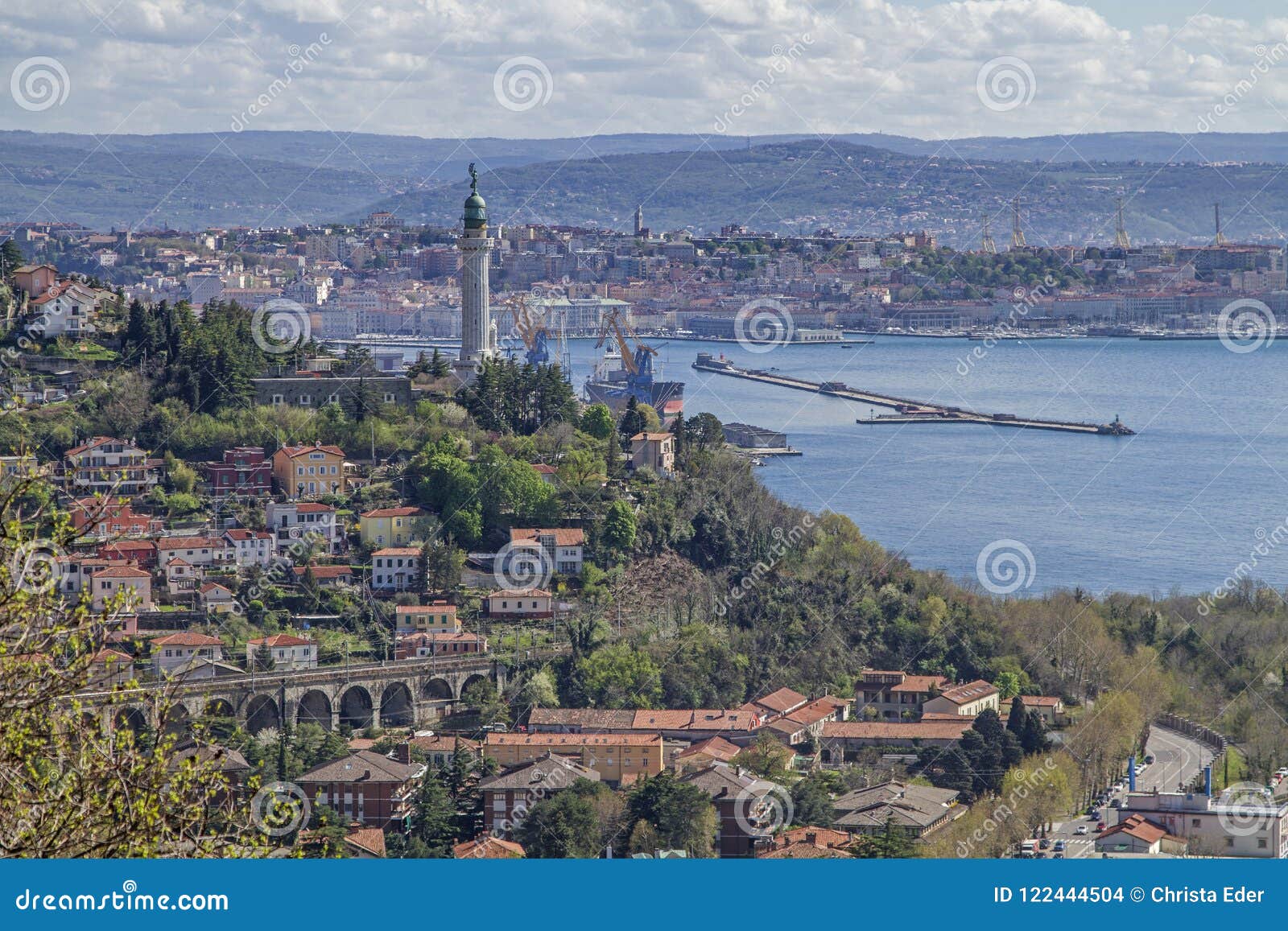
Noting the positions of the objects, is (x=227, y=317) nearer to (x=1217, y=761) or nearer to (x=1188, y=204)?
(x=1217, y=761)

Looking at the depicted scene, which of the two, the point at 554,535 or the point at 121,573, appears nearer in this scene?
the point at 121,573

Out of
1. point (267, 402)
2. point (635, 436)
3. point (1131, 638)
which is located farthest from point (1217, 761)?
point (267, 402)

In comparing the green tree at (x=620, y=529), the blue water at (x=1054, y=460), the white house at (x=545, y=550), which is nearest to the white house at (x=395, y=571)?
the white house at (x=545, y=550)

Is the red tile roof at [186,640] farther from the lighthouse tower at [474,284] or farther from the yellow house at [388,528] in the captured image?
the lighthouse tower at [474,284]

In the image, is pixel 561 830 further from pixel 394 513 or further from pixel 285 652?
pixel 394 513

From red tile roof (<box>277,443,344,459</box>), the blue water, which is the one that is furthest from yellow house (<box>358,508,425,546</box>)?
the blue water

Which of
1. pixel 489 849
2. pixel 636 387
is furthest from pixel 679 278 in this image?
pixel 489 849

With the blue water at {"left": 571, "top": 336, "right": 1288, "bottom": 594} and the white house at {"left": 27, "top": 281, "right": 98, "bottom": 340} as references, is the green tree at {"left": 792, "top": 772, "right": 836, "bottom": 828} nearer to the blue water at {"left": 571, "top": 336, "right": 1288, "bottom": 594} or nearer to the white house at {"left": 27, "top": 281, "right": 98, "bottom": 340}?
the blue water at {"left": 571, "top": 336, "right": 1288, "bottom": 594}
